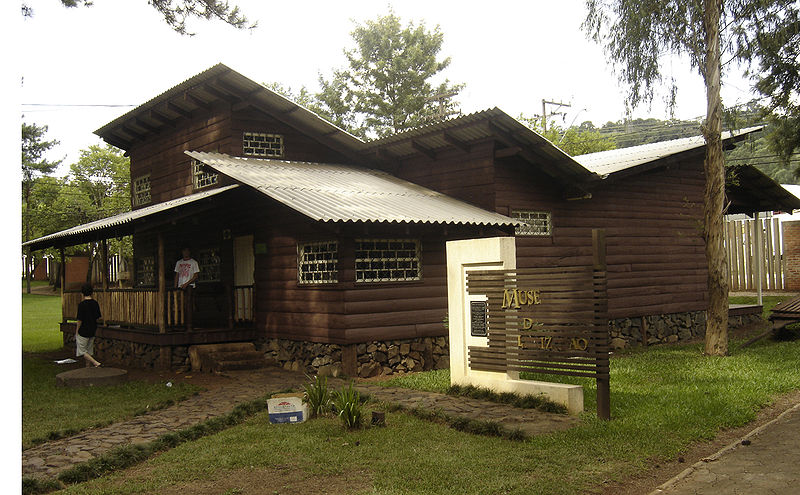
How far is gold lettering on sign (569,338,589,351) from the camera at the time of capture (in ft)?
27.3

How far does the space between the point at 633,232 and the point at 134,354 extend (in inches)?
488

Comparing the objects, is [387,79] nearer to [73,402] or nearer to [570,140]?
[570,140]

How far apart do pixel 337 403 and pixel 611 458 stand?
11.2 feet

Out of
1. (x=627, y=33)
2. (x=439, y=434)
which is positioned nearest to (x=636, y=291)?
(x=627, y=33)

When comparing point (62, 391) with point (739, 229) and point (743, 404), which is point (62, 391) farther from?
point (739, 229)

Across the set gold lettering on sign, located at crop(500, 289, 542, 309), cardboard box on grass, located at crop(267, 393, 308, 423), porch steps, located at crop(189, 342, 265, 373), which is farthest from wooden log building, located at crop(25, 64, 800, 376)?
cardboard box on grass, located at crop(267, 393, 308, 423)

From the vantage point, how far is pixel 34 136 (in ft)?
140

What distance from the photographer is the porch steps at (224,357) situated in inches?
537

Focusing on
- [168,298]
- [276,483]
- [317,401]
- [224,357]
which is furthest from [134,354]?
[276,483]

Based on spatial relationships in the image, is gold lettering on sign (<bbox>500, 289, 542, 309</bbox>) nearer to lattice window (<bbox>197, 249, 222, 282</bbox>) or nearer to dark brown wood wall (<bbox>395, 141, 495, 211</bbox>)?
dark brown wood wall (<bbox>395, 141, 495, 211</bbox>)

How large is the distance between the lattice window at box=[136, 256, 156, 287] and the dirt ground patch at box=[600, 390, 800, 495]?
1582 centimetres

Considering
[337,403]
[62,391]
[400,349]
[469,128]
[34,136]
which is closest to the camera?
[337,403]

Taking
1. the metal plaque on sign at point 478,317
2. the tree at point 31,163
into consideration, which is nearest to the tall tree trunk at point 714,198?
the metal plaque on sign at point 478,317

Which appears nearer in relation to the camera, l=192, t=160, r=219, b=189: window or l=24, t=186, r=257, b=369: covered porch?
l=24, t=186, r=257, b=369: covered porch
